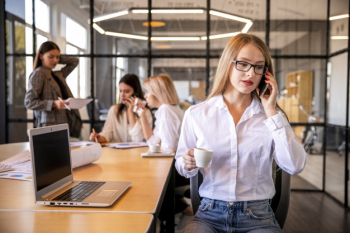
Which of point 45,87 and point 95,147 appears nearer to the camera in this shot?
point 95,147

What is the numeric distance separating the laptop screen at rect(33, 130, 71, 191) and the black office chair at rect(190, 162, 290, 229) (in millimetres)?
590

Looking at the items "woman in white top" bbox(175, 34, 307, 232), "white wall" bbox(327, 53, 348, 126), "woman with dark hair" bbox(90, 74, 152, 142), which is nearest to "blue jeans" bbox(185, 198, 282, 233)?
"woman in white top" bbox(175, 34, 307, 232)

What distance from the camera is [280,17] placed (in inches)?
176

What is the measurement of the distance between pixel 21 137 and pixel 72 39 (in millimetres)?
1439

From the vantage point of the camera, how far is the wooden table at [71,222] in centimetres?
99

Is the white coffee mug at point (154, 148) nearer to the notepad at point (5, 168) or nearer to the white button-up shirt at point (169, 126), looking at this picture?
the white button-up shirt at point (169, 126)

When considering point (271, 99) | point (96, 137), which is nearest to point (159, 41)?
point (96, 137)

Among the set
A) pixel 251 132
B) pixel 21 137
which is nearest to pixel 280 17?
pixel 251 132

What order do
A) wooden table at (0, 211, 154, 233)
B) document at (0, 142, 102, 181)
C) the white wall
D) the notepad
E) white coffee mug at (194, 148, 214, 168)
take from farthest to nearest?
the white wall
the notepad
document at (0, 142, 102, 181)
white coffee mug at (194, 148, 214, 168)
wooden table at (0, 211, 154, 233)

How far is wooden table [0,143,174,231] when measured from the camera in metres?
1.19

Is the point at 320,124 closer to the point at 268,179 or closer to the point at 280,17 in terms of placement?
the point at 280,17

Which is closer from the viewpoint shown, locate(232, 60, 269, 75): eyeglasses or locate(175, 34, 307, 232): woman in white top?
locate(175, 34, 307, 232): woman in white top

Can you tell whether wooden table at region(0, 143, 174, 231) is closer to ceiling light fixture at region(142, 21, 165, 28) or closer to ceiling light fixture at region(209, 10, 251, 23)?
ceiling light fixture at region(142, 21, 165, 28)

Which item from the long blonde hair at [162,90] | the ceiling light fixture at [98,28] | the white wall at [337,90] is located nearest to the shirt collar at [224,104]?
the long blonde hair at [162,90]
